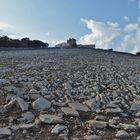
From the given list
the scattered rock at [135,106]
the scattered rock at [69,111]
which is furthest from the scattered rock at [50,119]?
the scattered rock at [135,106]

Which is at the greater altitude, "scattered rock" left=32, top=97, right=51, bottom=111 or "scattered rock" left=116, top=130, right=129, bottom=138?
"scattered rock" left=32, top=97, right=51, bottom=111

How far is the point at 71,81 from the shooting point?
10680 mm

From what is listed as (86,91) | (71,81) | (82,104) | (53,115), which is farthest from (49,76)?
(53,115)

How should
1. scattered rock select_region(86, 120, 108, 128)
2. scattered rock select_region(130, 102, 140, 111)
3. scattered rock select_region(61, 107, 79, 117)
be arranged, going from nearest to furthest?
scattered rock select_region(86, 120, 108, 128) < scattered rock select_region(61, 107, 79, 117) < scattered rock select_region(130, 102, 140, 111)

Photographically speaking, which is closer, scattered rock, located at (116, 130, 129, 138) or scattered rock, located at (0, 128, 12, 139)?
scattered rock, located at (0, 128, 12, 139)

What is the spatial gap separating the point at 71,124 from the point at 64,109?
70 centimetres

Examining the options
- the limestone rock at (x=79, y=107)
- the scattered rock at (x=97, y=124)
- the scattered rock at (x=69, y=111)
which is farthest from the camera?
the limestone rock at (x=79, y=107)

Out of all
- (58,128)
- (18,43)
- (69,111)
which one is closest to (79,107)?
(69,111)

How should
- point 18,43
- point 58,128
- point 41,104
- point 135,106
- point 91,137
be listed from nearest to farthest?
point 91,137
point 58,128
point 41,104
point 135,106
point 18,43

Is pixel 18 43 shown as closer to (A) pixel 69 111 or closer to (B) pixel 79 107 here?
(B) pixel 79 107

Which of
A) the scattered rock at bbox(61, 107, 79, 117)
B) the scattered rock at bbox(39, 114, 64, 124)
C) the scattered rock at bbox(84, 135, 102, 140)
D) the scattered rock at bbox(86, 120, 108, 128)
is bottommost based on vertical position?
the scattered rock at bbox(84, 135, 102, 140)

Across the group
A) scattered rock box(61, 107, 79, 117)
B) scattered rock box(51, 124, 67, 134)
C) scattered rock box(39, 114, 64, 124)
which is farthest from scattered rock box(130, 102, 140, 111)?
scattered rock box(51, 124, 67, 134)

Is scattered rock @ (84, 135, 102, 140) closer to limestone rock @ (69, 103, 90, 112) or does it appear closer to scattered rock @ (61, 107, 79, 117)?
scattered rock @ (61, 107, 79, 117)

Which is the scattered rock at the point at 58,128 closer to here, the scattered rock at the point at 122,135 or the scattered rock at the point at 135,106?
the scattered rock at the point at 122,135
